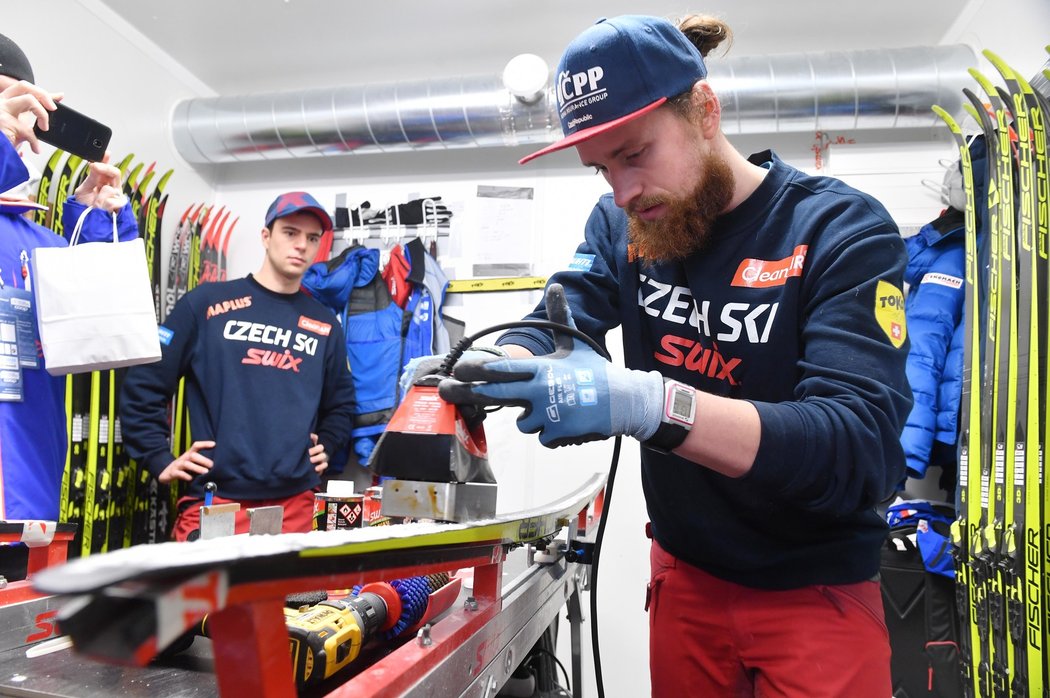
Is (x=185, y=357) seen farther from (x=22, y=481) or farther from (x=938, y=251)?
(x=938, y=251)

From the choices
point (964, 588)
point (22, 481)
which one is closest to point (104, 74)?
point (22, 481)

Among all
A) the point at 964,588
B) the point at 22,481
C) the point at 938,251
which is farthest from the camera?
the point at 938,251

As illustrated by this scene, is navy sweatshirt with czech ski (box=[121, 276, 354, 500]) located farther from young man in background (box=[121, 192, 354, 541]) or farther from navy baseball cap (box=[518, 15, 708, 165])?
navy baseball cap (box=[518, 15, 708, 165])

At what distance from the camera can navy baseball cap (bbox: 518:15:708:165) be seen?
3.64 feet

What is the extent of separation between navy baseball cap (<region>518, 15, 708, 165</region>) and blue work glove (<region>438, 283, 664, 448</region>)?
0.46 m

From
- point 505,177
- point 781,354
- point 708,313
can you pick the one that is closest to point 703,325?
point 708,313

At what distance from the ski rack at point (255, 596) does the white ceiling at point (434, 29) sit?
300cm

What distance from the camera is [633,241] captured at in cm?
134

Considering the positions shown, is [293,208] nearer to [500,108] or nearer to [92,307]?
[500,108]

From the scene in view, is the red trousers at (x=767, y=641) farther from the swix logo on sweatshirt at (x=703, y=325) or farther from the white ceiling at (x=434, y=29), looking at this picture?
the white ceiling at (x=434, y=29)

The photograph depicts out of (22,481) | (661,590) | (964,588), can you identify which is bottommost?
(964,588)

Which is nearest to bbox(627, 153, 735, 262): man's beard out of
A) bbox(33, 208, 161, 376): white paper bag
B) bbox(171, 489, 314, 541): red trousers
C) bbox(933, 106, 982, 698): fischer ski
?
bbox(33, 208, 161, 376): white paper bag

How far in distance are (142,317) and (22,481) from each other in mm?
528

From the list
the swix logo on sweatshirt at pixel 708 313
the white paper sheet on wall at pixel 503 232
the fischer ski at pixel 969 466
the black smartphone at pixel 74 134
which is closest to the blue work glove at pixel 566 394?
the swix logo on sweatshirt at pixel 708 313
